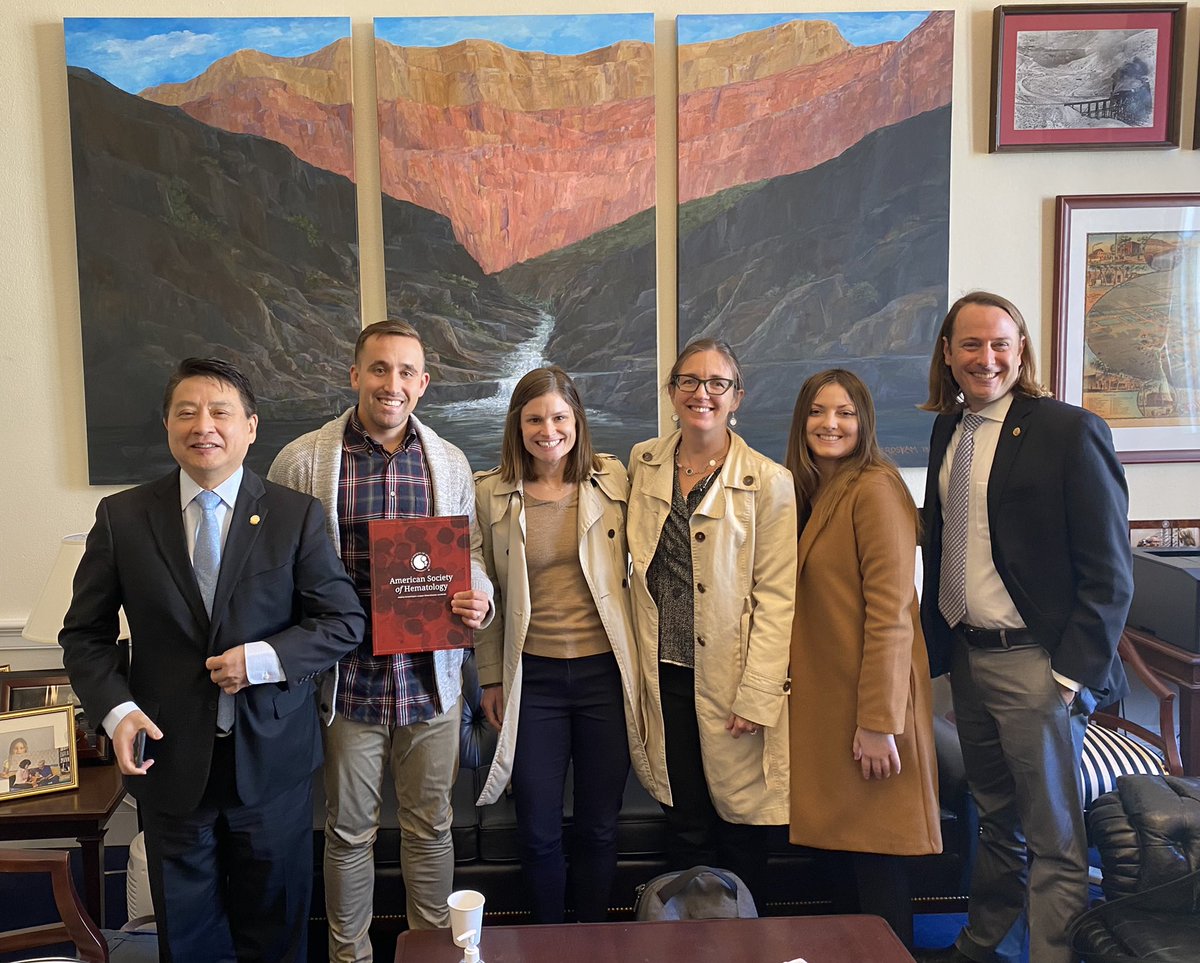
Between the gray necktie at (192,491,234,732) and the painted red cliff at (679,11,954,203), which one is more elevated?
the painted red cliff at (679,11,954,203)

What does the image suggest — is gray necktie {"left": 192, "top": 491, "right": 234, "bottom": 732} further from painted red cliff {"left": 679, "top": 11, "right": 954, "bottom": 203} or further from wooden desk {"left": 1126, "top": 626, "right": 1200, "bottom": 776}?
wooden desk {"left": 1126, "top": 626, "right": 1200, "bottom": 776}

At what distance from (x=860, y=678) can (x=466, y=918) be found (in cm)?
104

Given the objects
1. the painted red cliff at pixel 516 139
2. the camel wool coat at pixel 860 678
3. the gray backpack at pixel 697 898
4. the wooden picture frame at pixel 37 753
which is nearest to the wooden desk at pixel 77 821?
the wooden picture frame at pixel 37 753

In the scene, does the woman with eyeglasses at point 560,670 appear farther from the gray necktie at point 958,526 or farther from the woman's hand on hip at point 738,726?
the gray necktie at point 958,526

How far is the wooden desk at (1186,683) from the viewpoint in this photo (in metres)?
2.63

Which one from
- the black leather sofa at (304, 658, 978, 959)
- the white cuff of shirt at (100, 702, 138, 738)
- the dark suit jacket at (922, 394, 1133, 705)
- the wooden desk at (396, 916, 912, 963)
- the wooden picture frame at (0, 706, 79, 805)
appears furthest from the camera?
the black leather sofa at (304, 658, 978, 959)

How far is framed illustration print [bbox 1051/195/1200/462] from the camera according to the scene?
3111mm

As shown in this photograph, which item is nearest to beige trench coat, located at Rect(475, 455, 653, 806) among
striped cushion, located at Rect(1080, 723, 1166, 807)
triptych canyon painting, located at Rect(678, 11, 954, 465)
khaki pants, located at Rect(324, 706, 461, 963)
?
khaki pants, located at Rect(324, 706, 461, 963)

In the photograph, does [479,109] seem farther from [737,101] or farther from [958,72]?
[958,72]

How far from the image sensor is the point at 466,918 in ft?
4.55

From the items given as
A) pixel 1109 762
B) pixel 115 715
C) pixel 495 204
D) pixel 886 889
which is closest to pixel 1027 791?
pixel 886 889

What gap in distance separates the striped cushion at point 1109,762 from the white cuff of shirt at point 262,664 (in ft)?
7.52

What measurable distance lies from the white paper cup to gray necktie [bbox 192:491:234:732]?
69 centimetres

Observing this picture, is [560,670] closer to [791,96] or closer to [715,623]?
[715,623]
